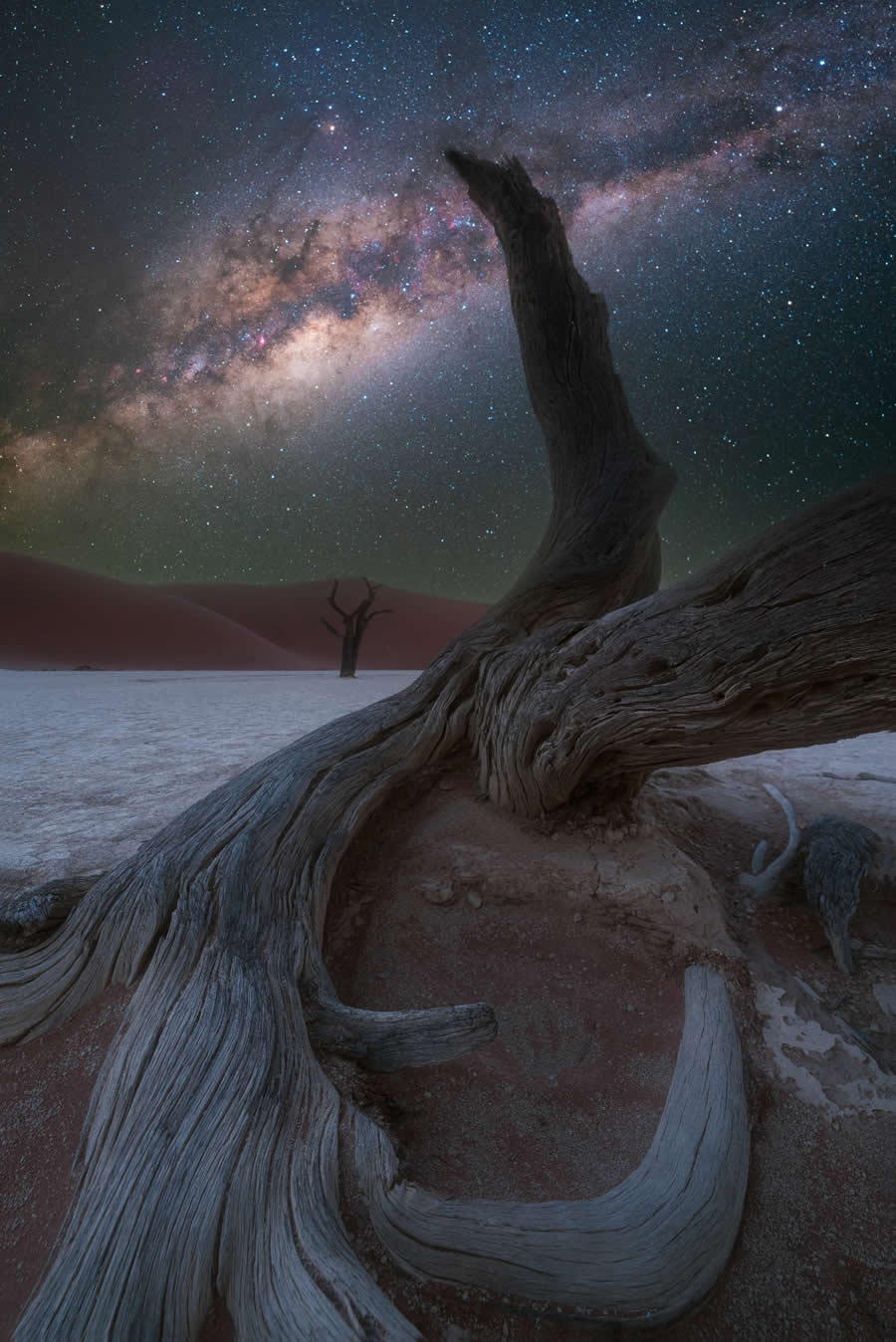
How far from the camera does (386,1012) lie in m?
1.87

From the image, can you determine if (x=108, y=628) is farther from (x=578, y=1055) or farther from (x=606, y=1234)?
(x=606, y=1234)

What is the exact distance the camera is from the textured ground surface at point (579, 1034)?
145 centimetres

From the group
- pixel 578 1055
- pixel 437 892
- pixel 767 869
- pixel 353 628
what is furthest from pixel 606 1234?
pixel 353 628

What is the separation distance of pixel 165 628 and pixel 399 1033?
41.9m

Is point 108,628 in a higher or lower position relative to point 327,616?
lower

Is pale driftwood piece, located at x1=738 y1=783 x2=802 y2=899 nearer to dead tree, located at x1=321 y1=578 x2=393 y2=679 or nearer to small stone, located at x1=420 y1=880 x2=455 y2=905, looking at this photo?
small stone, located at x1=420 y1=880 x2=455 y2=905

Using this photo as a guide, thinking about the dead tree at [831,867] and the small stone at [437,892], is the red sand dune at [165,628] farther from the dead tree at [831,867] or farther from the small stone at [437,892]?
the dead tree at [831,867]

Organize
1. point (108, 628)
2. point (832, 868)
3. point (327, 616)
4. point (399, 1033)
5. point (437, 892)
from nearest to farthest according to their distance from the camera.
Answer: point (399, 1033)
point (437, 892)
point (832, 868)
point (108, 628)
point (327, 616)

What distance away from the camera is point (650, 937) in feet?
8.26

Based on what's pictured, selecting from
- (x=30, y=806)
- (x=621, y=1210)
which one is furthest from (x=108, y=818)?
(x=621, y=1210)

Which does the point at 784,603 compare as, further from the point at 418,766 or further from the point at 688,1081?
the point at 418,766

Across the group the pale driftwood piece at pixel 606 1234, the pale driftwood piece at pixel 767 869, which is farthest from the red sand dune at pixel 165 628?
the pale driftwood piece at pixel 606 1234

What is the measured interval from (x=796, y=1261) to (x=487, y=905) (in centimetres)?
141

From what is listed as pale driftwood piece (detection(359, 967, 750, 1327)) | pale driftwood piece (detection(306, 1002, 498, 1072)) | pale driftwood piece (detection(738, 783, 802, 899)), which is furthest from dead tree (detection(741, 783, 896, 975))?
pale driftwood piece (detection(306, 1002, 498, 1072))
